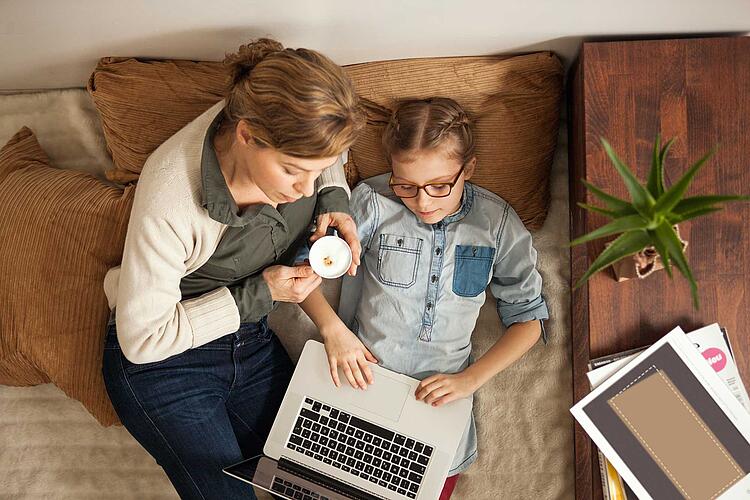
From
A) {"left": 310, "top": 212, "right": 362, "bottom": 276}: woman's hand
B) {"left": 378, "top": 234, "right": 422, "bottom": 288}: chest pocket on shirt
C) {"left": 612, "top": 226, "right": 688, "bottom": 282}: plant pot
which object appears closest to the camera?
{"left": 612, "top": 226, "right": 688, "bottom": 282}: plant pot

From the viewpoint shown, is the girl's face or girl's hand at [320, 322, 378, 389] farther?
girl's hand at [320, 322, 378, 389]

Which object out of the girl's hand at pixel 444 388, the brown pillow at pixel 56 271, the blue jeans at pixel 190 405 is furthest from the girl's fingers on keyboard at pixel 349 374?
the brown pillow at pixel 56 271

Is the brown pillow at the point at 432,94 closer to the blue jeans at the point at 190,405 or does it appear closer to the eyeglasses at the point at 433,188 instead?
the eyeglasses at the point at 433,188

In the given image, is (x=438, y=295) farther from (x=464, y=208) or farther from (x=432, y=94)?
(x=432, y=94)

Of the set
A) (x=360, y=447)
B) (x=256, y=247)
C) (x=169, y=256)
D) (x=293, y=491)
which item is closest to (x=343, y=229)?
(x=256, y=247)

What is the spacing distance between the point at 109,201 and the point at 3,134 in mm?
433

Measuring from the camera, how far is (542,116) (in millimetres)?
1625

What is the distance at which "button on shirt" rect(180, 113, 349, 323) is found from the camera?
4.77 feet

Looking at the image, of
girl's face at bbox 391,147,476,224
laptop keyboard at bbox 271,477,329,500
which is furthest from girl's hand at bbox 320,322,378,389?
girl's face at bbox 391,147,476,224

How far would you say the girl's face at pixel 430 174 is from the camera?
4.81 feet

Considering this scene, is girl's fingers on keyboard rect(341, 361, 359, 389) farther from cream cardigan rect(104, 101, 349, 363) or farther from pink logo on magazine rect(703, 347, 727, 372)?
pink logo on magazine rect(703, 347, 727, 372)

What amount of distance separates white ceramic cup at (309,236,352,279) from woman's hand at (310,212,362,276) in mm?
28

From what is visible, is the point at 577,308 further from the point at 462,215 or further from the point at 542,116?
the point at 542,116

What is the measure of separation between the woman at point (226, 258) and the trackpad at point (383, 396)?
0.72 feet
